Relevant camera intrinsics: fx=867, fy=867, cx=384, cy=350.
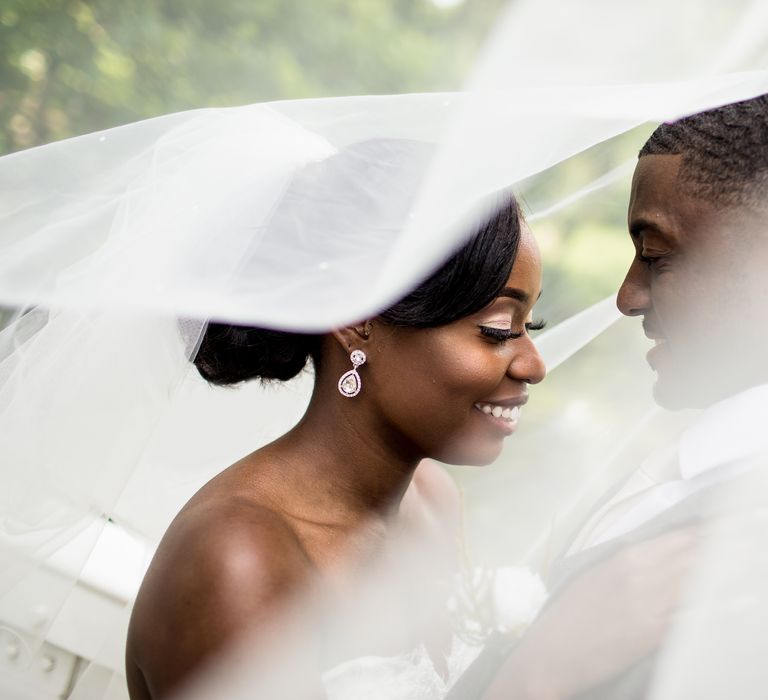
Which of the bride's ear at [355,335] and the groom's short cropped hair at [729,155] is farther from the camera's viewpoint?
the bride's ear at [355,335]

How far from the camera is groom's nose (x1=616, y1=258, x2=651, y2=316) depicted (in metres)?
1.79

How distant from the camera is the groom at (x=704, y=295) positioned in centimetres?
157

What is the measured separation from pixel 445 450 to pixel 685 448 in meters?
0.68

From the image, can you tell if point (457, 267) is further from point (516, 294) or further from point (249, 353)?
point (249, 353)

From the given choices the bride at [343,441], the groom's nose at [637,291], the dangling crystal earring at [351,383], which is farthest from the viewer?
the dangling crystal earring at [351,383]

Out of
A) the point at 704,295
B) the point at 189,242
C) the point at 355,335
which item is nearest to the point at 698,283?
the point at 704,295

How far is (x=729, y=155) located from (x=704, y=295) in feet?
0.86

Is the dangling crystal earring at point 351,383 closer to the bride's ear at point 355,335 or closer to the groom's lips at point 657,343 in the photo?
the bride's ear at point 355,335

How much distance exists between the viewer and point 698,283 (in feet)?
5.46

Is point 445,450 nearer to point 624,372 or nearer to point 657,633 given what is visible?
point 624,372

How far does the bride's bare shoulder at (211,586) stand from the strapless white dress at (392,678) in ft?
0.88

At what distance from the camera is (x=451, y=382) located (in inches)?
81.4

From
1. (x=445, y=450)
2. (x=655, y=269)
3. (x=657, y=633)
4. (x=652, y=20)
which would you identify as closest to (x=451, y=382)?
(x=445, y=450)

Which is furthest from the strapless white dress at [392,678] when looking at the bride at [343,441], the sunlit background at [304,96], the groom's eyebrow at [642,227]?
the groom's eyebrow at [642,227]
